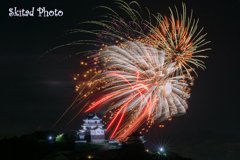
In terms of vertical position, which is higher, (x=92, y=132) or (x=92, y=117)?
(x=92, y=117)

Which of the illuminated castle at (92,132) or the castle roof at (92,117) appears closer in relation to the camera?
the illuminated castle at (92,132)

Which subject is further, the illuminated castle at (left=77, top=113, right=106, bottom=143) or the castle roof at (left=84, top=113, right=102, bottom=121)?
the castle roof at (left=84, top=113, right=102, bottom=121)

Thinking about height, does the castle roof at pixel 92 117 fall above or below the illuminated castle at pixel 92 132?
above

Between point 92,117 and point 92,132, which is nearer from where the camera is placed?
point 92,132

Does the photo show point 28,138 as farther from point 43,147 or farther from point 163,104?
point 163,104

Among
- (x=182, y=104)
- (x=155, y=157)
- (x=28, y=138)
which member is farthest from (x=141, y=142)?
(x=28, y=138)

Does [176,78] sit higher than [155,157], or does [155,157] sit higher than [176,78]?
[176,78]

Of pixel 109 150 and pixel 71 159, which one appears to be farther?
pixel 109 150

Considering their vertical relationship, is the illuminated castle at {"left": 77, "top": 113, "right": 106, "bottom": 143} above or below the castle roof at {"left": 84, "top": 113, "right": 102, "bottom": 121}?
below
